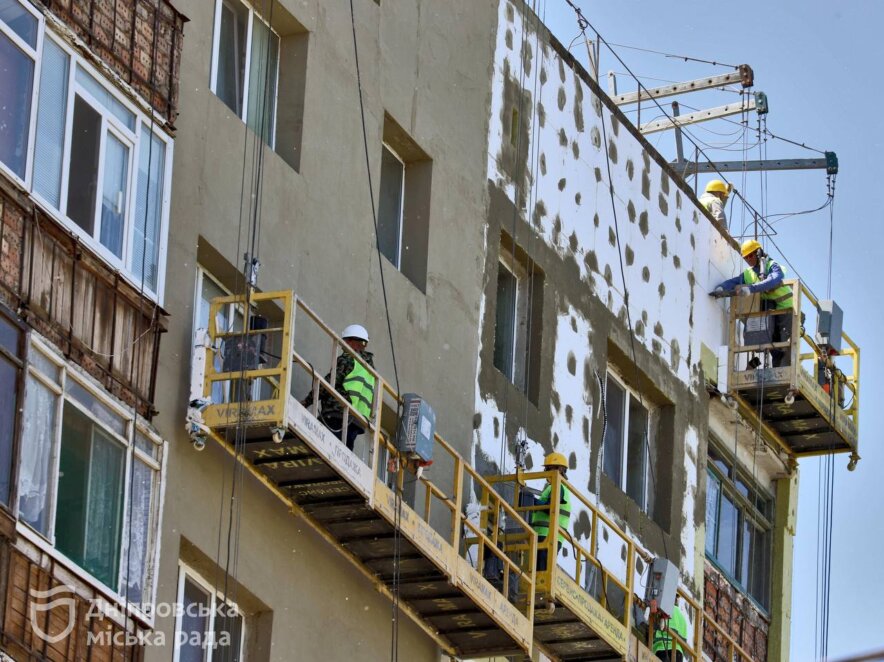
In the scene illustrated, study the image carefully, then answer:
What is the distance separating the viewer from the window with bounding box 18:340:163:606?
23.3 metres

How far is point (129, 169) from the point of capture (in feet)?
84.4

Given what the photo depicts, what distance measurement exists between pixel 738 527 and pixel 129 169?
19.4m

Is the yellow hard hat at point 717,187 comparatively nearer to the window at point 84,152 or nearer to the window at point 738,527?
the window at point 738,527

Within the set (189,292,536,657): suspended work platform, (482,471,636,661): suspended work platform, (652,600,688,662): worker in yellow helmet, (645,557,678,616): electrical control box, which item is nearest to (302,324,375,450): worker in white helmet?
(189,292,536,657): suspended work platform

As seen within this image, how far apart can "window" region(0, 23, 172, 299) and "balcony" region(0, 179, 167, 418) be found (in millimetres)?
221

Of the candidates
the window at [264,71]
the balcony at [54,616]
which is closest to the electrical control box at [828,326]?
the window at [264,71]

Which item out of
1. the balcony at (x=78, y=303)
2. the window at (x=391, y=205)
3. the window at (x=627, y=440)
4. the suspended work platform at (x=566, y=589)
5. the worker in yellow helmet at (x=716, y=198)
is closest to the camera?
the balcony at (x=78, y=303)

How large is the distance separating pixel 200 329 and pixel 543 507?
671 cm

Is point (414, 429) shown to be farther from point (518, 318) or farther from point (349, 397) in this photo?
point (518, 318)

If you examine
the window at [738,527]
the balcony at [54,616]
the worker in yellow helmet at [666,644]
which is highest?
the window at [738,527]

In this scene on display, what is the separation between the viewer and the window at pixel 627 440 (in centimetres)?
3816

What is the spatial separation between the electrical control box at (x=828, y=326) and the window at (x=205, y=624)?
56.4ft

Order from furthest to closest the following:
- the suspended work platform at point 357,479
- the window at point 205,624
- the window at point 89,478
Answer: the window at point 205,624 → the suspended work platform at point 357,479 → the window at point 89,478

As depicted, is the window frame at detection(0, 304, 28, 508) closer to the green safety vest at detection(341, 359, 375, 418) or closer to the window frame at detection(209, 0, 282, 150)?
the green safety vest at detection(341, 359, 375, 418)
